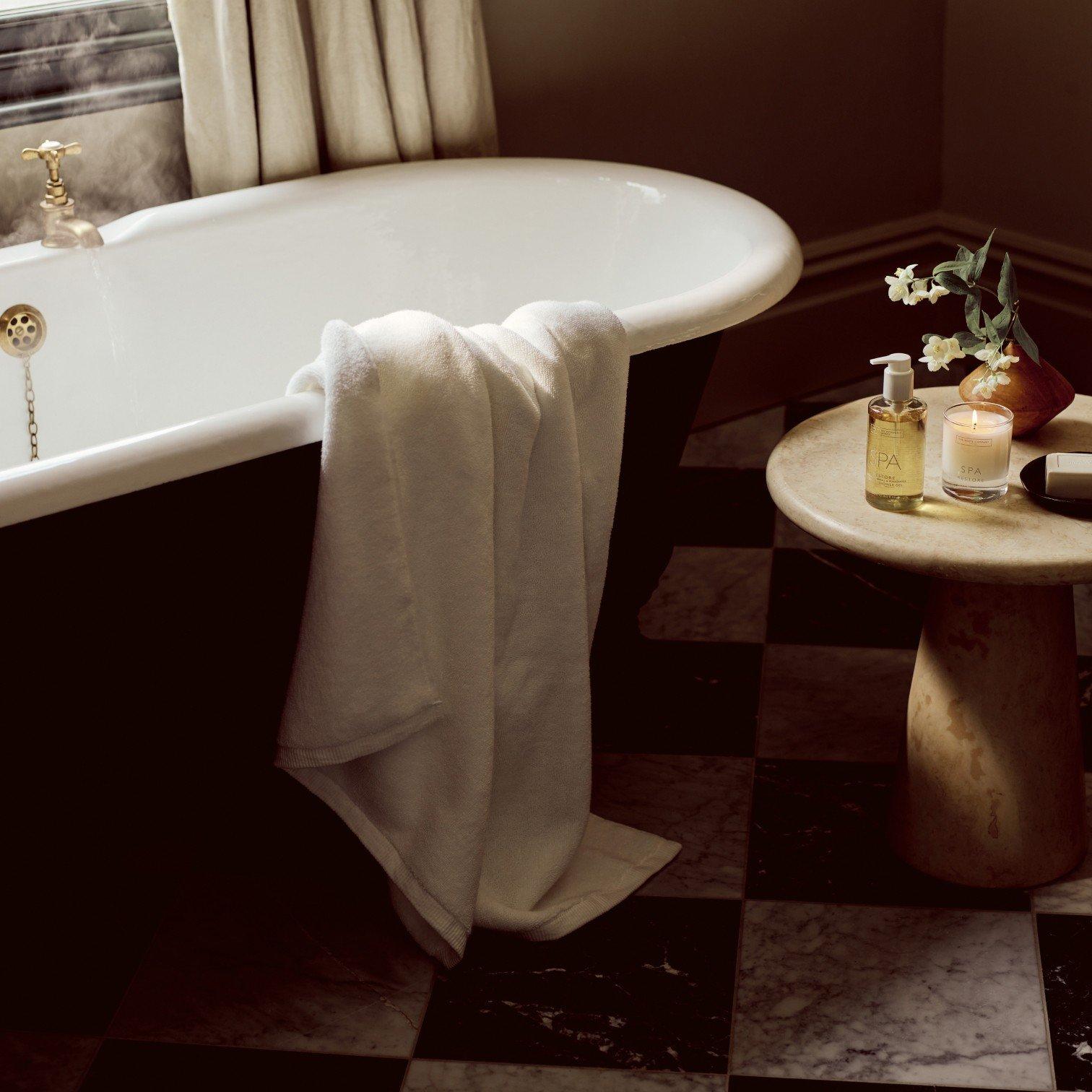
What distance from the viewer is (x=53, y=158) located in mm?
1942

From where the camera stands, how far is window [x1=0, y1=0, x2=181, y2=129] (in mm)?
2055

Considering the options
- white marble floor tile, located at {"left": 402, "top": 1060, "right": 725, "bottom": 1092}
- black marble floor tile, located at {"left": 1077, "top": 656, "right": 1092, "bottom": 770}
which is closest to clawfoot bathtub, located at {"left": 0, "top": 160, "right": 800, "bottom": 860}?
white marble floor tile, located at {"left": 402, "top": 1060, "right": 725, "bottom": 1092}

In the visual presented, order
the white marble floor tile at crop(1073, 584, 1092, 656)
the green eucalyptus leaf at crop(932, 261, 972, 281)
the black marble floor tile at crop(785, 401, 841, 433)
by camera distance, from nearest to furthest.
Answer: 1. the green eucalyptus leaf at crop(932, 261, 972, 281)
2. the white marble floor tile at crop(1073, 584, 1092, 656)
3. the black marble floor tile at crop(785, 401, 841, 433)

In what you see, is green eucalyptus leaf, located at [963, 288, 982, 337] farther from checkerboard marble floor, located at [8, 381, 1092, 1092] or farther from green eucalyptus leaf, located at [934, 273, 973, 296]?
checkerboard marble floor, located at [8, 381, 1092, 1092]

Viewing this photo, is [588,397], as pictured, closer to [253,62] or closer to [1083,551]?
[1083,551]

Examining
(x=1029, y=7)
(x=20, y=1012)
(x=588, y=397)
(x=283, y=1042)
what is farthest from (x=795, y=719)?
(x=1029, y=7)

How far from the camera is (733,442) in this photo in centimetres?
277

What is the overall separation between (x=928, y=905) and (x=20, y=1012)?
101 cm

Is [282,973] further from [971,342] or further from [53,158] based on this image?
[53,158]

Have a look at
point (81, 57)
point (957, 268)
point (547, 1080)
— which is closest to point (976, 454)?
point (957, 268)

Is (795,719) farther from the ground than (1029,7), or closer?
closer

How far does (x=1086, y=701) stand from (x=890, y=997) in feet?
2.16

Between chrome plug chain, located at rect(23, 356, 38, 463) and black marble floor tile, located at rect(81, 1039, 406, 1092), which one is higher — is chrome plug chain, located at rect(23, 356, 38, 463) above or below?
above

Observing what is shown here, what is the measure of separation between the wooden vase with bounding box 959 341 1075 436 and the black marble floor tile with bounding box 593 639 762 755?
23.3 inches
